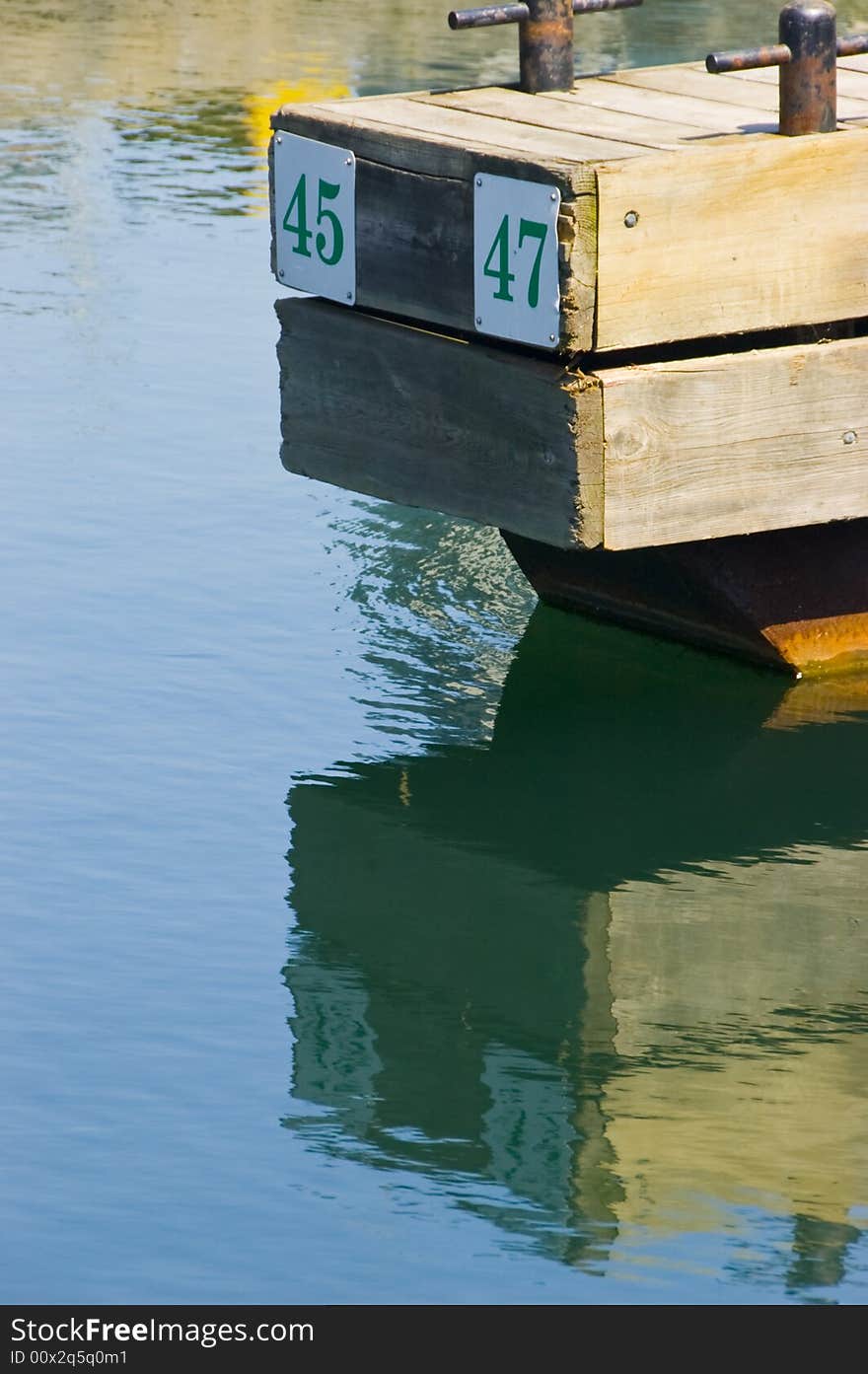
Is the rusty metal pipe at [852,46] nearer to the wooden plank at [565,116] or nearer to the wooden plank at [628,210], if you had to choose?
the wooden plank at [628,210]

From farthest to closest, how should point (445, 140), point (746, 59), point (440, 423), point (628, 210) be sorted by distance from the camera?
1. point (440, 423)
2. point (445, 140)
3. point (746, 59)
4. point (628, 210)

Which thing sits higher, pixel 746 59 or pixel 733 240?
pixel 746 59

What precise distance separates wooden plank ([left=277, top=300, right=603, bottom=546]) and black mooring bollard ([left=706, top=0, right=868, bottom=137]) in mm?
810

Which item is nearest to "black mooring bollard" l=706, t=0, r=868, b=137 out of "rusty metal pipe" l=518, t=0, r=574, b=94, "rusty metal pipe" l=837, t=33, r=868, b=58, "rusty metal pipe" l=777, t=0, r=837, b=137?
"rusty metal pipe" l=777, t=0, r=837, b=137

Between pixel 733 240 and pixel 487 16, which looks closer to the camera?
pixel 733 240

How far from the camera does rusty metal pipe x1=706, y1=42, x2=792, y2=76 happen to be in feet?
18.0

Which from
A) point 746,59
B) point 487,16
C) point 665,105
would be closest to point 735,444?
point 746,59

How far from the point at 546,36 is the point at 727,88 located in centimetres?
51

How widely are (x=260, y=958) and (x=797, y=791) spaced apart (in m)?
1.51

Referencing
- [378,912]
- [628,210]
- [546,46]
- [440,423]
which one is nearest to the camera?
[378,912]

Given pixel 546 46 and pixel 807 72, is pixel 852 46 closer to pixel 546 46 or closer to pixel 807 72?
pixel 807 72

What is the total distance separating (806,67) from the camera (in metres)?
5.71

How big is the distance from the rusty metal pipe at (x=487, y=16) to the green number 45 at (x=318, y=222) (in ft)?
1.56

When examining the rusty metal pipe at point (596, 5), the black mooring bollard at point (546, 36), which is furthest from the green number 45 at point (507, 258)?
the rusty metal pipe at point (596, 5)
